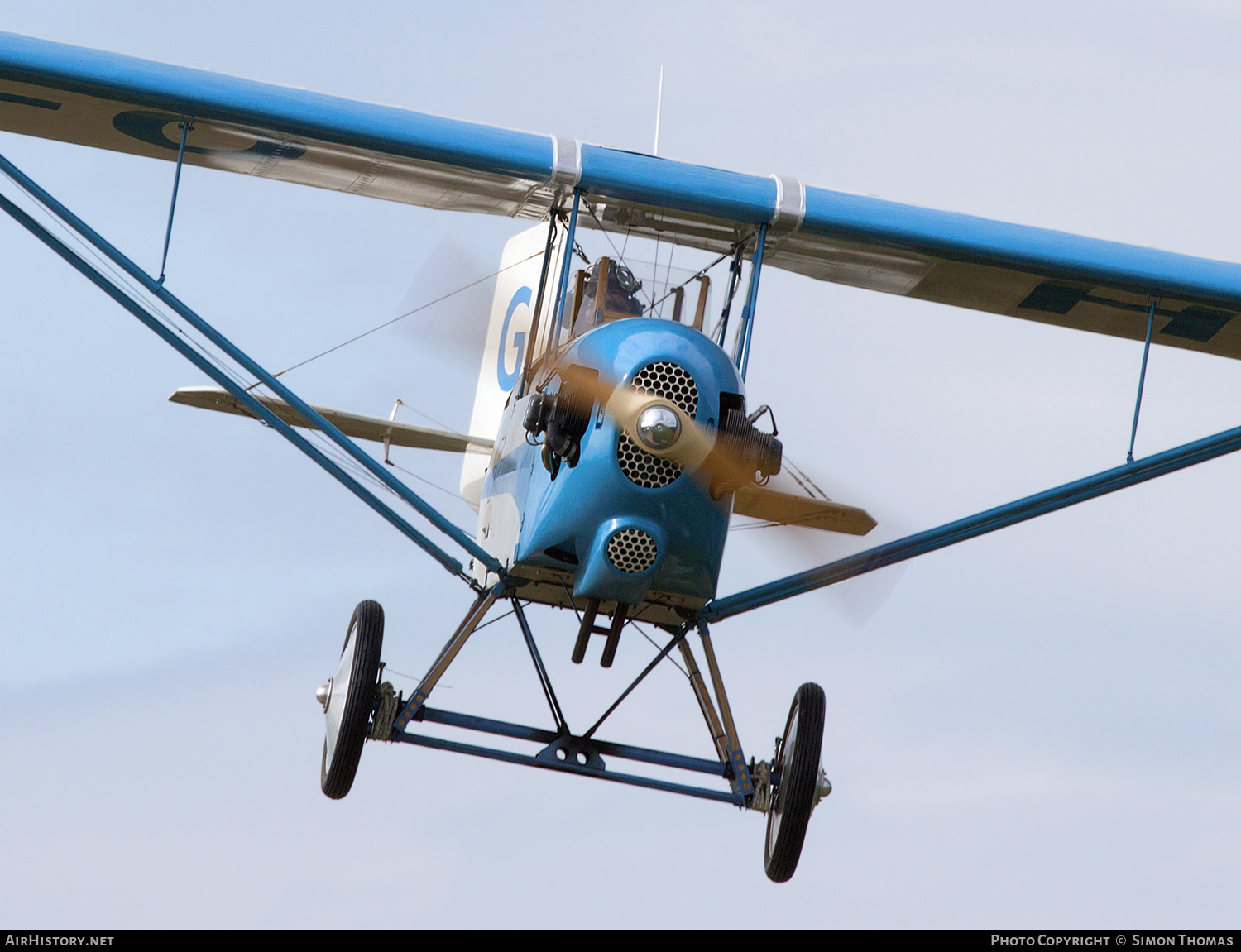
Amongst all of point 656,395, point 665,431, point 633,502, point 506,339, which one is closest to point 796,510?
point 633,502

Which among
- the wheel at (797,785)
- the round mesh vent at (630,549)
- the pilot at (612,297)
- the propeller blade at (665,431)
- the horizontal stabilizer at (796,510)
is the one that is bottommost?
the wheel at (797,785)

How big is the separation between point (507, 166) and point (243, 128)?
1551 mm

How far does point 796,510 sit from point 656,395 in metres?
1.67

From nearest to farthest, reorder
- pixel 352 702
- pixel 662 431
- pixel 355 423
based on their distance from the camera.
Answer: pixel 662 431 → pixel 352 702 → pixel 355 423

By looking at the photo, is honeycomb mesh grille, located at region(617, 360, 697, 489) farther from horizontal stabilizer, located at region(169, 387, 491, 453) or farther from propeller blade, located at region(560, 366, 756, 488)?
horizontal stabilizer, located at region(169, 387, 491, 453)

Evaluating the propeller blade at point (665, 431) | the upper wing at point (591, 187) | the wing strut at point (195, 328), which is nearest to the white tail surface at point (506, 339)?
the upper wing at point (591, 187)

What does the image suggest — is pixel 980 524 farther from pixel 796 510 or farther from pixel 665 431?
pixel 665 431

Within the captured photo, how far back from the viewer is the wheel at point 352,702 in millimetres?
8555

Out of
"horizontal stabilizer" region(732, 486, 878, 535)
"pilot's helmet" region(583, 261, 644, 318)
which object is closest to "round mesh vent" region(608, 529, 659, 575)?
"horizontal stabilizer" region(732, 486, 878, 535)

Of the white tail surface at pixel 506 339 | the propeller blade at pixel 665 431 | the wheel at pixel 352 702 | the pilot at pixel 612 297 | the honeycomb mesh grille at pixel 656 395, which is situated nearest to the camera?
the propeller blade at pixel 665 431

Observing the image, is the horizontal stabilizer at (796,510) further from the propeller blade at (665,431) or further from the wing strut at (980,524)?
the propeller blade at (665,431)

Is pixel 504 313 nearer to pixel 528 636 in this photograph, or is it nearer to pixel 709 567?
pixel 528 636

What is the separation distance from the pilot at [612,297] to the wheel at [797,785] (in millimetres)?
2133

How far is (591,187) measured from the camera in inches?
359
